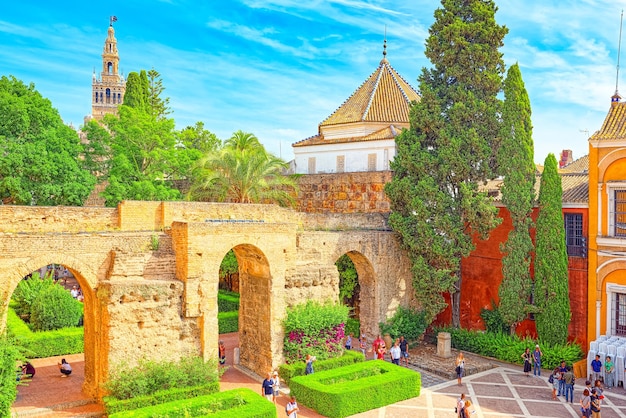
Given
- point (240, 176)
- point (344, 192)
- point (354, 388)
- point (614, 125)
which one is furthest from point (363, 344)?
point (614, 125)

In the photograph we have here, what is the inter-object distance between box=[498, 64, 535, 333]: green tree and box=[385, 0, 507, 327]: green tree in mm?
604

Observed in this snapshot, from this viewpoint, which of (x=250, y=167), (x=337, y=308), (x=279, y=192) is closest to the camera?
(x=337, y=308)

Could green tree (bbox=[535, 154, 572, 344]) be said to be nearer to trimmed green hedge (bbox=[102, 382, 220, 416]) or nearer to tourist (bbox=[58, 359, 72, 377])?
trimmed green hedge (bbox=[102, 382, 220, 416])

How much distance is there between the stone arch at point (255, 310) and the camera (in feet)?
62.0

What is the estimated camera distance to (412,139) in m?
22.9

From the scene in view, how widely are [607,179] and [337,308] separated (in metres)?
11.1

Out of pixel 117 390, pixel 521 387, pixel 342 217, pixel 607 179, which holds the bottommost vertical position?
pixel 521 387

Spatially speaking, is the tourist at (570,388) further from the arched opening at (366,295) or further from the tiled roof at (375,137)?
the tiled roof at (375,137)

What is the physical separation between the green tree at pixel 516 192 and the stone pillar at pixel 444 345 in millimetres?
2424

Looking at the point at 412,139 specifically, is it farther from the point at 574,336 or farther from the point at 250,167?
the point at 574,336

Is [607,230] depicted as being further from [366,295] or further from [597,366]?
[366,295]

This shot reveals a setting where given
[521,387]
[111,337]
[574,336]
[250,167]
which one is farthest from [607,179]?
[111,337]

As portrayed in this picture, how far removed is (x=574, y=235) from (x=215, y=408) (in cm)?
1550

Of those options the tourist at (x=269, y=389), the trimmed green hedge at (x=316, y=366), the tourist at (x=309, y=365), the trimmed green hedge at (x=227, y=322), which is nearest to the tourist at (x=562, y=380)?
the trimmed green hedge at (x=316, y=366)
